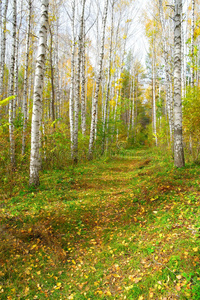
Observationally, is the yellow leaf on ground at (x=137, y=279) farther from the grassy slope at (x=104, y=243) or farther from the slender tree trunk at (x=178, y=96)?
the slender tree trunk at (x=178, y=96)

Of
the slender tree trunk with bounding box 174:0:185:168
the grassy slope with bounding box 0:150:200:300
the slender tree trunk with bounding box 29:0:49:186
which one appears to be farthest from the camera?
the slender tree trunk with bounding box 174:0:185:168

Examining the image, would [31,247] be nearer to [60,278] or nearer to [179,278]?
[60,278]

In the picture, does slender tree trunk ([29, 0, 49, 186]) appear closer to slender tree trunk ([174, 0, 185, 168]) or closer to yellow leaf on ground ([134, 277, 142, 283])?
slender tree trunk ([174, 0, 185, 168])

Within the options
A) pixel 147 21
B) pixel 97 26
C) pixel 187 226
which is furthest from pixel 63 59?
pixel 187 226

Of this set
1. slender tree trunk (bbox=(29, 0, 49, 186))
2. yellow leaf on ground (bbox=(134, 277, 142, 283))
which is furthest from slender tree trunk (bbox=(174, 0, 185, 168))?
yellow leaf on ground (bbox=(134, 277, 142, 283))

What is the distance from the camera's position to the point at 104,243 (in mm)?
3668

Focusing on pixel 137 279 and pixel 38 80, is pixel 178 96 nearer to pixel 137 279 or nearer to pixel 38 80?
pixel 38 80

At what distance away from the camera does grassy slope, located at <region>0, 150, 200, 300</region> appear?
259cm

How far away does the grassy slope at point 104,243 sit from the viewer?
102 inches

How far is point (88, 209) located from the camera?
15.8 feet

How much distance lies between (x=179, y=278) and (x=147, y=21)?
18.6m

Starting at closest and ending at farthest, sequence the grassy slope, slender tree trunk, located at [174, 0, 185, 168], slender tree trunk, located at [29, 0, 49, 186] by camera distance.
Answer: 1. the grassy slope
2. slender tree trunk, located at [29, 0, 49, 186]
3. slender tree trunk, located at [174, 0, 185, 168]

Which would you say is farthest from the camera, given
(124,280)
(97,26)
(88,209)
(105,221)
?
(97,26)

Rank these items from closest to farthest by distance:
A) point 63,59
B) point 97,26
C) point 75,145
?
point 75,145
point 97,26
point 63,59
